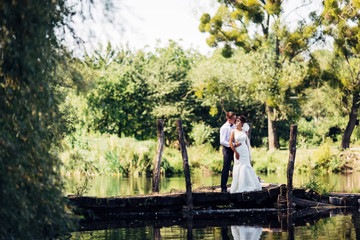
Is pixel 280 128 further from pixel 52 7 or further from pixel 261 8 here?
pixel 52 7

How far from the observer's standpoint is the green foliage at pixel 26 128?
629 cm

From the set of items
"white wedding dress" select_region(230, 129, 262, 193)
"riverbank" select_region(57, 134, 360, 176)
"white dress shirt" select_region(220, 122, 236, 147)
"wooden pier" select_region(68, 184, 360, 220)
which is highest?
"riverbank" select_region(57, 134, 360, 176)

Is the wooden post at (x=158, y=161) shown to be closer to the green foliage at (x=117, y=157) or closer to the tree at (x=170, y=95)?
the green foliage at (x=117, y=157)

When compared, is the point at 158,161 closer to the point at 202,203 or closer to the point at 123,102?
the point at 202,203

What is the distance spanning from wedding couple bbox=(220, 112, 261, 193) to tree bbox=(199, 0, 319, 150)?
660 inches

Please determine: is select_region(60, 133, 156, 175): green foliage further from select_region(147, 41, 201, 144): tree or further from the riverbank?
select_region(147, 41, 201, 144): tree

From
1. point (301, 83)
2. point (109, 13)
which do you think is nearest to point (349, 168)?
point (301, 83)

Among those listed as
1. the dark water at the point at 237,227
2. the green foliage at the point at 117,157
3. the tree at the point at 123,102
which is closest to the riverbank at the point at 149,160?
the green foliage at the point at 117,157

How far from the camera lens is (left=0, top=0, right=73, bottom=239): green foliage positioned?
20.6ft

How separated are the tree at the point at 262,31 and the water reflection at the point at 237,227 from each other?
713 inches

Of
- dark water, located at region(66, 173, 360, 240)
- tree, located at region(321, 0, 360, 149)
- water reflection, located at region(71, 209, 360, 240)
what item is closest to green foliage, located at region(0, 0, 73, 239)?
dark water, located at region(66, 173, 360, 240)

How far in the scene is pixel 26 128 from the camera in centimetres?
674

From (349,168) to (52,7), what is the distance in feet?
82.3

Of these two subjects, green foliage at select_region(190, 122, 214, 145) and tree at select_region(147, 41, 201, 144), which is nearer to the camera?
green foliage at select_region(190, 122, 214, 145)
